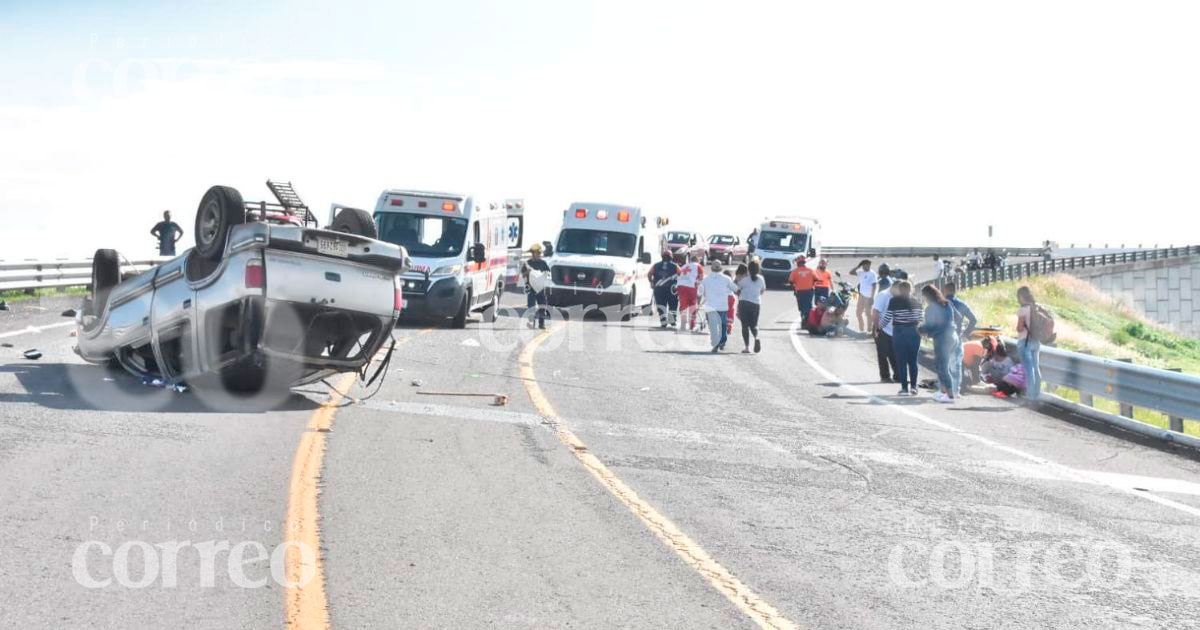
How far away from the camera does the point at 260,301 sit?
1245 cm

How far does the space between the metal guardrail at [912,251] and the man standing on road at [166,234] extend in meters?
77.2

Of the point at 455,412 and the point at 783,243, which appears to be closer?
the point at 455,412

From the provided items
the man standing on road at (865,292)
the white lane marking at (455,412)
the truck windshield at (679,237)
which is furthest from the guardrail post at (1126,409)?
the truck windshield at (679,237)

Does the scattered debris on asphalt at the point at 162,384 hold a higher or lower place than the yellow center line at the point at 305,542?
higher

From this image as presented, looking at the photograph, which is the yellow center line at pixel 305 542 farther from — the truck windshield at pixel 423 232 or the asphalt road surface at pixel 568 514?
the truck windshield at pixel 423 232

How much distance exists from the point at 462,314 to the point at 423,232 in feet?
6.02

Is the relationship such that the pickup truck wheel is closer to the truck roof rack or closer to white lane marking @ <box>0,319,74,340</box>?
white lane marking @ <box>0,319,74,340</box>

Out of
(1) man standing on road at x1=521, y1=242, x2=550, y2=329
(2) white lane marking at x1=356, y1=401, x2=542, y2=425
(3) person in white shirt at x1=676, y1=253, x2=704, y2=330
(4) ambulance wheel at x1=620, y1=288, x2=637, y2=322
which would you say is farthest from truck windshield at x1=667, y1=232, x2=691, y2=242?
(2) white lane marking at x1=356, y1=401, x2=542, y2=425

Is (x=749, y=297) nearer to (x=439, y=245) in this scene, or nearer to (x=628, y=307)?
(x=439, y=245)

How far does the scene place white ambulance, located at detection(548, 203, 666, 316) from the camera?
3045 centimetres

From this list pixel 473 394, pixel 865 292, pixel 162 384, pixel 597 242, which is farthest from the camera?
pixel 597 242

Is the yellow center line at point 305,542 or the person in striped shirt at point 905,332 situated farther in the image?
the person in striped shirt at point 905,332

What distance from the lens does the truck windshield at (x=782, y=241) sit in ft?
163

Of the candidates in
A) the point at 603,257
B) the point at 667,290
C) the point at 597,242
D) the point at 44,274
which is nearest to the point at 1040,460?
the point at 667,290
